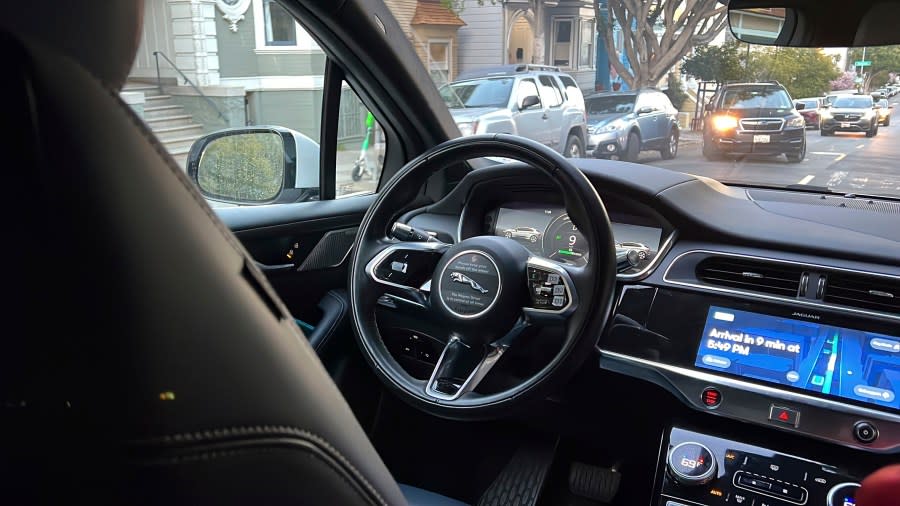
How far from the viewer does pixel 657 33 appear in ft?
13.1

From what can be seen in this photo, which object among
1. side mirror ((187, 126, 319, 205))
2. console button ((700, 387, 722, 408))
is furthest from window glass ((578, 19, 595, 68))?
console button ((700, 387, 722, 408))

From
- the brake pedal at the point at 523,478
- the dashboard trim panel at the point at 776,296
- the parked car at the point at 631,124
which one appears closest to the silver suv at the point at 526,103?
the parked car at the point at 631,124

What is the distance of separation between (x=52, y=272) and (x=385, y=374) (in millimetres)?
1668

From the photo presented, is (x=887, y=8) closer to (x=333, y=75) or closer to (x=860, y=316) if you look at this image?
(x=860, y=316)

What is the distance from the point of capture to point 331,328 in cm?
282

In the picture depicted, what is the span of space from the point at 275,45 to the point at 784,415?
2422 millimetres

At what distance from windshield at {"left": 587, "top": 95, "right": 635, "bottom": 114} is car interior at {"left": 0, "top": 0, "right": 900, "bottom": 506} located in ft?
4.51

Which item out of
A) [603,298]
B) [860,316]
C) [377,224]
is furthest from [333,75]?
[860,316]

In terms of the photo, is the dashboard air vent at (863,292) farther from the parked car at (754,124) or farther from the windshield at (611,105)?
the windshield at (611,105)

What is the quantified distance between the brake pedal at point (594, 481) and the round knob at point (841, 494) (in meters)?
0.76

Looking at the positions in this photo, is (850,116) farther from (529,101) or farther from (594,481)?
(529,101)

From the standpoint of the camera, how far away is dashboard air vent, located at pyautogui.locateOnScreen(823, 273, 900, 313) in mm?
2037

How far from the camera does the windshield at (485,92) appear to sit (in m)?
4.94

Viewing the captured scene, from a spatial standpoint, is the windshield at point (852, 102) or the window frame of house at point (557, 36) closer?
the windshield at point (852, 102)
